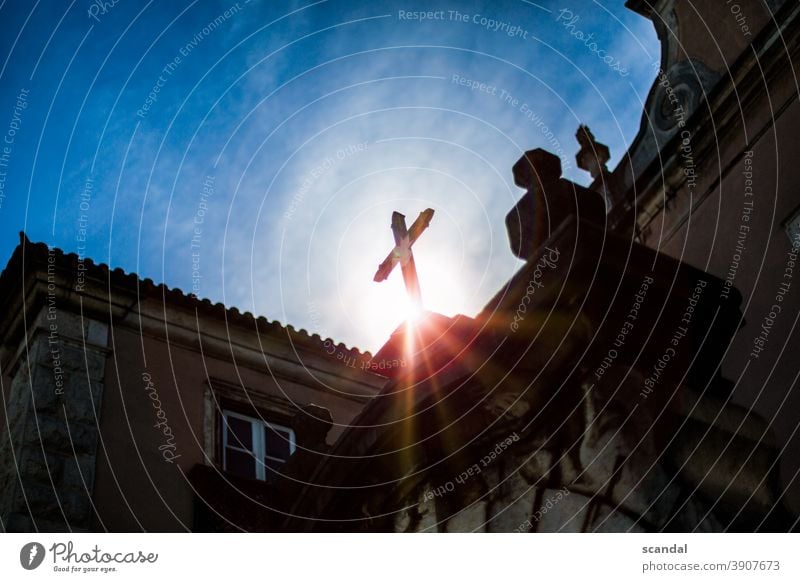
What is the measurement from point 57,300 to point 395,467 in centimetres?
500

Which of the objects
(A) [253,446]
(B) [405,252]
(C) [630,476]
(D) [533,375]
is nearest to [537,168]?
(D) [533,375]

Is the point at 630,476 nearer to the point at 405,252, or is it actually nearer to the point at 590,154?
the point at 405,252

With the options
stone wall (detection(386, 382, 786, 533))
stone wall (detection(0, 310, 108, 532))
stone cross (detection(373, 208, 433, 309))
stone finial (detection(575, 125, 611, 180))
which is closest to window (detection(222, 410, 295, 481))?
stone wall (detection(0, 310, 108, 532))

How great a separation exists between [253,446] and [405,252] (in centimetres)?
283

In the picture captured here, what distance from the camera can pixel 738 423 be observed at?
500 cm

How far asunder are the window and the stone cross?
2.31 meters

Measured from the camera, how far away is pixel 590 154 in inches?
358

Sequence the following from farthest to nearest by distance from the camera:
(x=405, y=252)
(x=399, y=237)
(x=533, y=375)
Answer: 1. (x=399, y=237)
2. (x=405, y=252)
3. (x=533, y=375)

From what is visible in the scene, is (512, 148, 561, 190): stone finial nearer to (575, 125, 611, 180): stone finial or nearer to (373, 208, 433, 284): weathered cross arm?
(373, 208, 433, 284): weathered cross arm

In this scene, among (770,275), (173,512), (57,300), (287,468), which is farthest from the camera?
(57,300)

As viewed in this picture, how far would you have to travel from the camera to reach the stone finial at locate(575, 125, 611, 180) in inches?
352

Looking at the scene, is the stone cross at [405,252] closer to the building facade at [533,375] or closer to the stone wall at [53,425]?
the building facade at [533,375]

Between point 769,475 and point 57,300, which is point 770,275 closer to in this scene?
point 769,475
